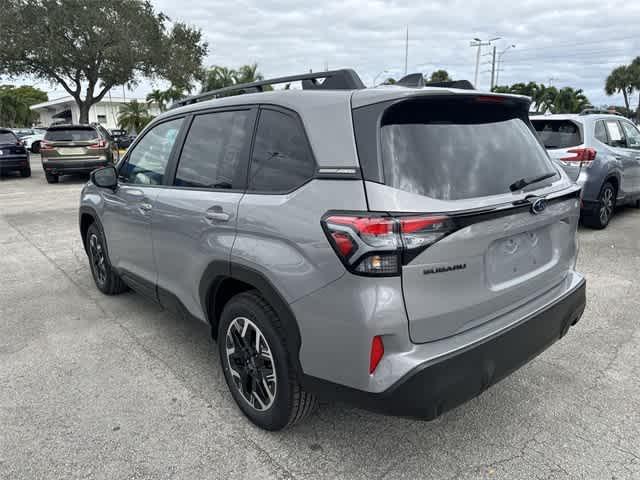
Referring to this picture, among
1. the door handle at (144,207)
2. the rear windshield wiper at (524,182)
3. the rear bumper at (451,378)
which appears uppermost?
the rear windshield wiper at (524,182)

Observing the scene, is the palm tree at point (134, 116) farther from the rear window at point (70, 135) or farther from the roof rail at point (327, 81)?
the roof rail at point (327, 81)

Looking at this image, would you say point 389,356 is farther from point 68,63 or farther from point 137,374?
point 68,63

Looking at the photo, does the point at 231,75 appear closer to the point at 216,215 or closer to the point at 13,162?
the point at 13,162

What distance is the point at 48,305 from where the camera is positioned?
15.3 feet

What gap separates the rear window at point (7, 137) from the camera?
1633 cm

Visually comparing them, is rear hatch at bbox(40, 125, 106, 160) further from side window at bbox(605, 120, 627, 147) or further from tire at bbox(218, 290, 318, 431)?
tire at bbox(218, 290, 318, 431)

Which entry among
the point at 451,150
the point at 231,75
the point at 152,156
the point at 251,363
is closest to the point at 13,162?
the point at 152,156

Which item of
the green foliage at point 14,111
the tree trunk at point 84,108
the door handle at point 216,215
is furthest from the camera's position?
the green foliage at point 14,111

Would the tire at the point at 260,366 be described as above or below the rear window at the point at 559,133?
below

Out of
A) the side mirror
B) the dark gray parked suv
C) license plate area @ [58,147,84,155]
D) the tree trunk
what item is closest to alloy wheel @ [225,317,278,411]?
the side mirror

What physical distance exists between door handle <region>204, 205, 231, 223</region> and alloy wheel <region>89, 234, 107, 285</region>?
2.29 m

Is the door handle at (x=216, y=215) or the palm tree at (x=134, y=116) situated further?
the palm tree at (x=134, y=116)

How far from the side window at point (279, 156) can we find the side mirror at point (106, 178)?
1845mm

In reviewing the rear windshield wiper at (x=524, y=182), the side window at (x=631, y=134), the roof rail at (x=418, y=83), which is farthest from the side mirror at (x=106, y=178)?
the side window at (x=631, y=134)
